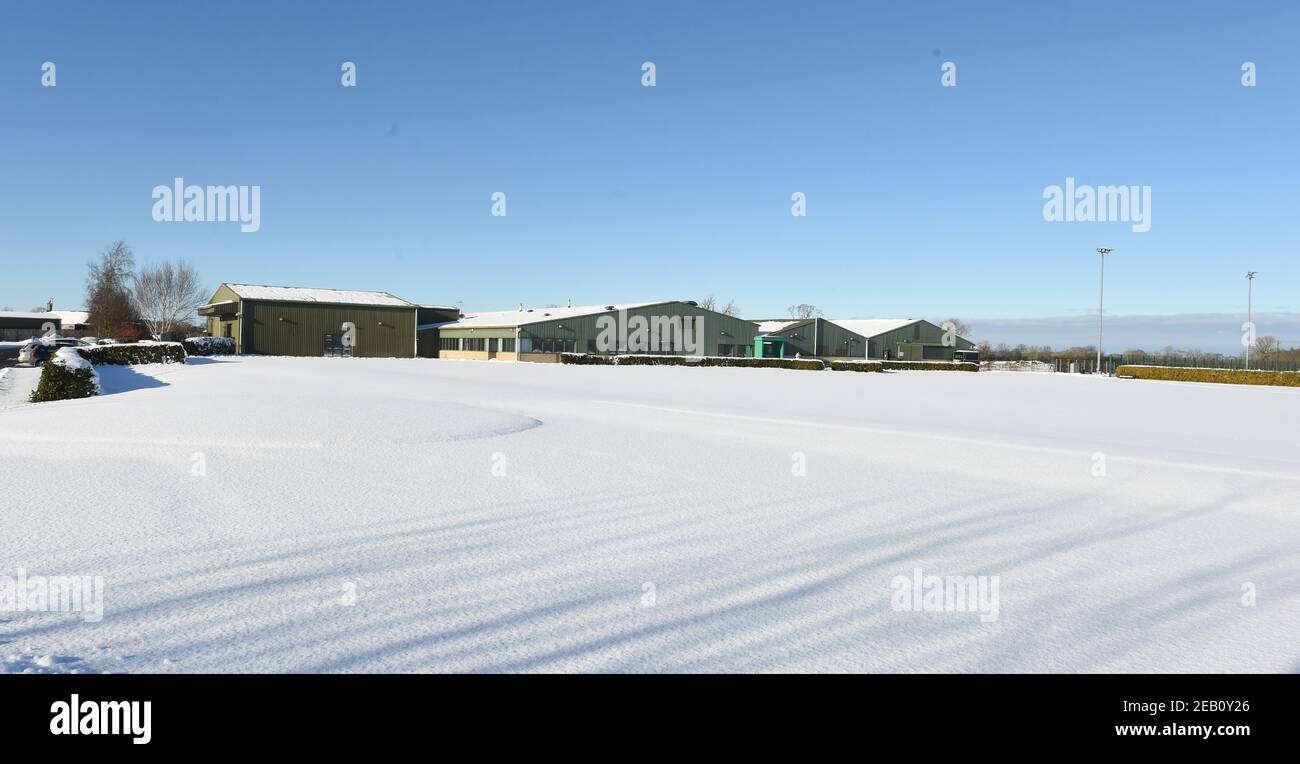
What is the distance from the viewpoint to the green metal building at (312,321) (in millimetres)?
54562

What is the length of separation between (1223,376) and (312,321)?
5862 centimetres

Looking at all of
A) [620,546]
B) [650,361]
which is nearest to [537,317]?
[650,361]

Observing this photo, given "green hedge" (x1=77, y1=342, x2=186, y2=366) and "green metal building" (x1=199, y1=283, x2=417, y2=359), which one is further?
"green metal building" (x1=199, y1=283, x2=417, y2=359)

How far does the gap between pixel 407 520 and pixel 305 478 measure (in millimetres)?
2241

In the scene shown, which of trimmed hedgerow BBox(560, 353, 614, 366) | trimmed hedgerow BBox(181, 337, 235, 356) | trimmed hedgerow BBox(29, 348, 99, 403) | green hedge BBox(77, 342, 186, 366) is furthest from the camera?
trimmed hedgerow BBox(560, 353, 614, 366)

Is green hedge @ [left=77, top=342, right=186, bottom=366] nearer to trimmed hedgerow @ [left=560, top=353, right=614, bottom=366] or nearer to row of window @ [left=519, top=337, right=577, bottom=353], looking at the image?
trimmed hedgerow @ [left=560, top=353, right=614, bottom=366]

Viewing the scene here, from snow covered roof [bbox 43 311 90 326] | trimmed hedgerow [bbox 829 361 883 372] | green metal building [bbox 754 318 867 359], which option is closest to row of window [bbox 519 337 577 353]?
green metal building [bbox 754 318 867 359]

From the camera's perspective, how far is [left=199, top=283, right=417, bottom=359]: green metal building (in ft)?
179

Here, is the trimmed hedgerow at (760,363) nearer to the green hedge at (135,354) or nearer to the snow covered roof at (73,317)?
the green hedge at (135,354)

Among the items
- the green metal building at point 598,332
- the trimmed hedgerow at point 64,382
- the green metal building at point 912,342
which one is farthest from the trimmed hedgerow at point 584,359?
the trimmed hedgerow at point 64,382

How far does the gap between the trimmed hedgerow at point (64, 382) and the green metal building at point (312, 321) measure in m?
40.7

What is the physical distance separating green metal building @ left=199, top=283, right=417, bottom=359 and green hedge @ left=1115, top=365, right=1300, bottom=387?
51.7 meters

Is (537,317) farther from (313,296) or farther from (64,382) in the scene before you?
(64,382)

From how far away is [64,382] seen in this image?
16.0 metres
